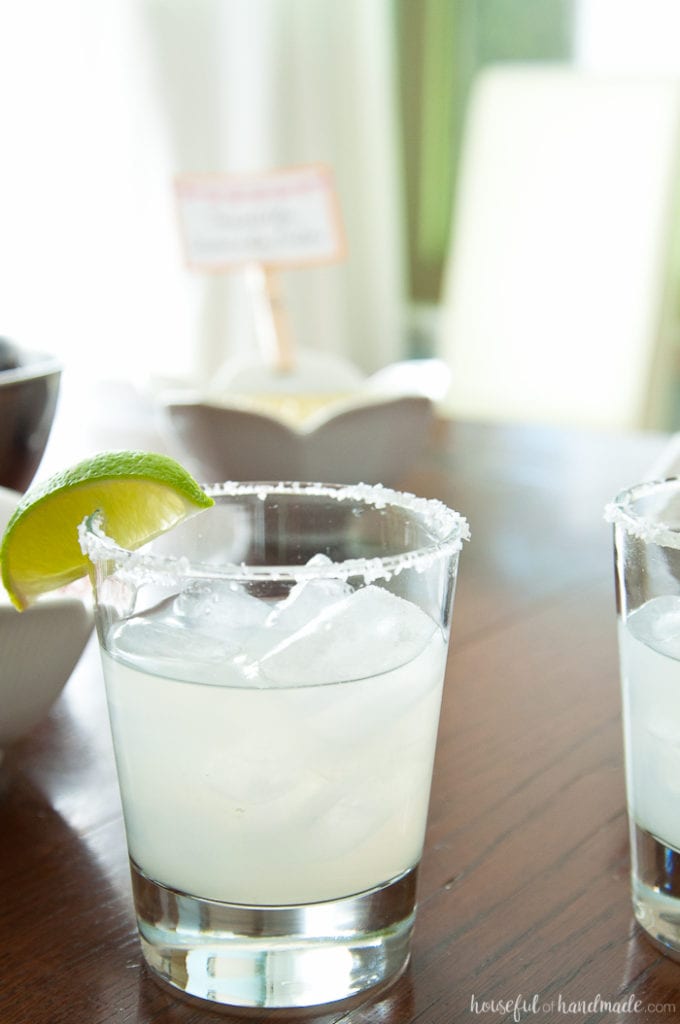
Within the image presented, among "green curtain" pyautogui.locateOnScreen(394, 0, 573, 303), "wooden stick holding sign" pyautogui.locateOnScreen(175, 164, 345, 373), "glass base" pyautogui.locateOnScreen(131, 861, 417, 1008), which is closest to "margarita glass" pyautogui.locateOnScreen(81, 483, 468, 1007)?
"glass base" pyautogui.locateOnScreen(131, 861, 417, 1008)

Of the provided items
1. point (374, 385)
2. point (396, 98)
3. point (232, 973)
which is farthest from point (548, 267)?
point (396, 98)

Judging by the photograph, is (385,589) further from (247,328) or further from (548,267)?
(247,328)

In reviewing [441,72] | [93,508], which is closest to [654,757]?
[93,508]

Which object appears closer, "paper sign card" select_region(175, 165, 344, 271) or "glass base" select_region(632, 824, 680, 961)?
"glass base" select_region(632, 824, 680, 961)

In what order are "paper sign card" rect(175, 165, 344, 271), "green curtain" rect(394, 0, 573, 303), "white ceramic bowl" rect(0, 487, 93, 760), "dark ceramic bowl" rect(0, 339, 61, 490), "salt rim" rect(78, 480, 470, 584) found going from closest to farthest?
1. "salt rim" rect(78, 480, 470, 584)
2. "white ceramic bowl" rect(0, 487, 93, 760)
3. "dark ceramic bowl" rect(0, 339, 61, 490)
4. "paper sign card" rect(175, 165, 344, 271)
5. "green curtain" rect(394, 0, 573, 303)

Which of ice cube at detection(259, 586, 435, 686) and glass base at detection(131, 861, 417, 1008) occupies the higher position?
ice cube at detection(259, 586, 435, 686)

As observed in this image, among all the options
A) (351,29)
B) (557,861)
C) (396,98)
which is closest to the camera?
(557,861)

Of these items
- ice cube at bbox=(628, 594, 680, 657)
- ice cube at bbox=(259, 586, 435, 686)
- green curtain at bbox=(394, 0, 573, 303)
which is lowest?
green curtain at bbox=(394, 0, 573, 303)

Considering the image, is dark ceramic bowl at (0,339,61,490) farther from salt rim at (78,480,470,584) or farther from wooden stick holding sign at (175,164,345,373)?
wooden stick holding sign at (175,164,345,373)
